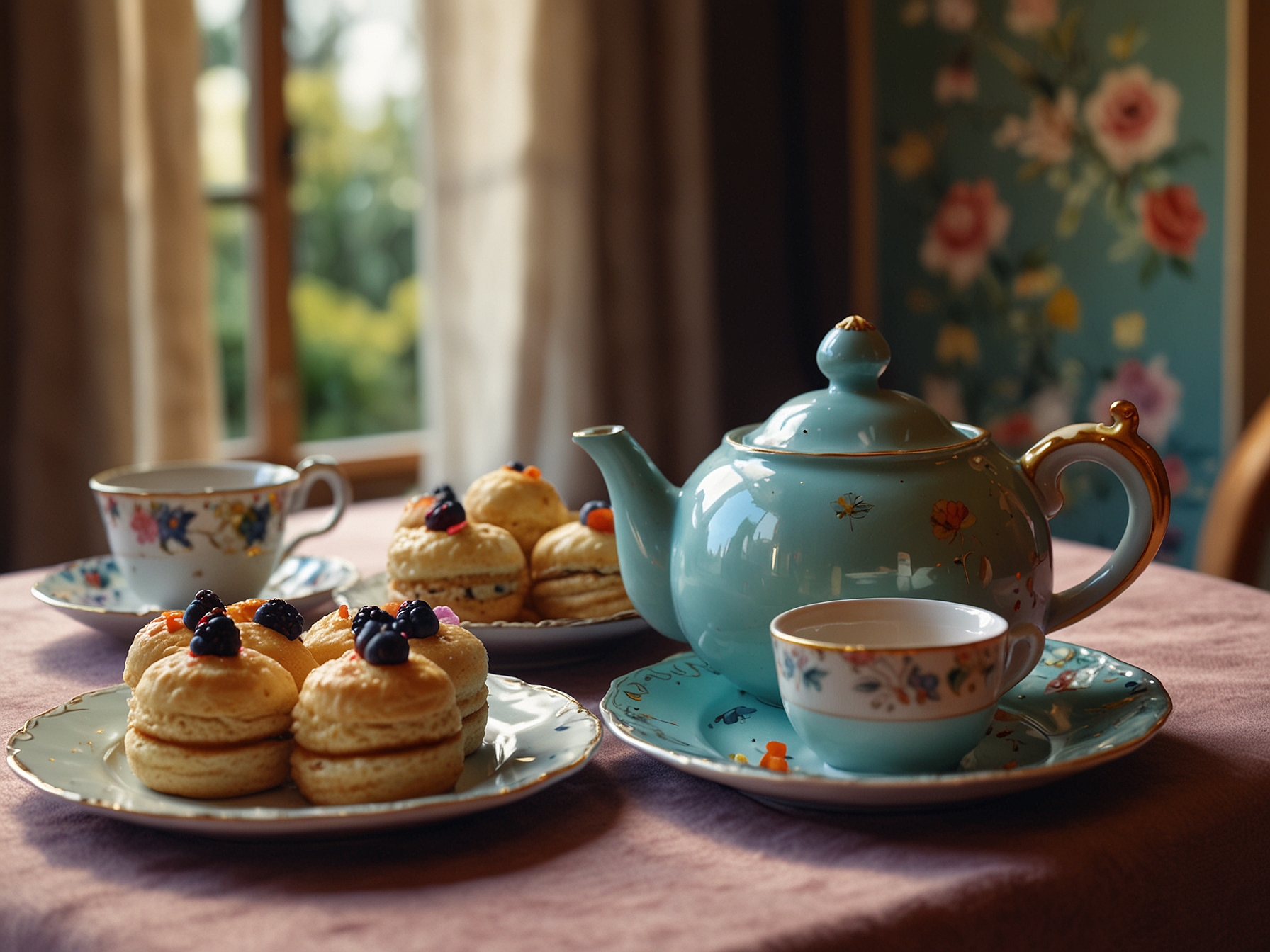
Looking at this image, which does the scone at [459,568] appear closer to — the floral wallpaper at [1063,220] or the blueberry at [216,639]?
the blueberry at [216,639]

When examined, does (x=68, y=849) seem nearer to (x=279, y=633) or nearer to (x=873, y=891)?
(x=279, y=633)

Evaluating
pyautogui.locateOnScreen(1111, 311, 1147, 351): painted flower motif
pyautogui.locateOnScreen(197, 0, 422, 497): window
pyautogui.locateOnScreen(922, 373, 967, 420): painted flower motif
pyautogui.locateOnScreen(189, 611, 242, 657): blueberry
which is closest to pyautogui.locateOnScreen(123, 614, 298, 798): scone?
pyautogui.locateOnScreen(189, 611, 242, 657): blueberry

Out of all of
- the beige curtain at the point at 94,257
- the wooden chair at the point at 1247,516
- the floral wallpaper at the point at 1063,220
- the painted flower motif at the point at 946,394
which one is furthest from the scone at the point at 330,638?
the painted flower motif at the point at 946,394

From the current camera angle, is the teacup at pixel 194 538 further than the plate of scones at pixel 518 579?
Yes

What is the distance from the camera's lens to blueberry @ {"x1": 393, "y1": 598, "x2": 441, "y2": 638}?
677 mm

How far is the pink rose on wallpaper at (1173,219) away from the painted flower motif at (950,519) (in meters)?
1.67

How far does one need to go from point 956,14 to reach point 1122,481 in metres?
1.96

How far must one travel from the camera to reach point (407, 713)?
0.60 metres

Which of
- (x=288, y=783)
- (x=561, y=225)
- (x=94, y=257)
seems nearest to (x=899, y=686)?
(x=288, y=783)

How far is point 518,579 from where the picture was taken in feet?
3.06

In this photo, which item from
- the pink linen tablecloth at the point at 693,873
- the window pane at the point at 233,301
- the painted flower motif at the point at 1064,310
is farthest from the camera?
the window pane at the point at 233,301

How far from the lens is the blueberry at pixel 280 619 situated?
702 millimetres

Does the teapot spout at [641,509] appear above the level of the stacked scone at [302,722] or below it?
above

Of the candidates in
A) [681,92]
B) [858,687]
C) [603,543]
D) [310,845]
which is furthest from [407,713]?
[681,92]
